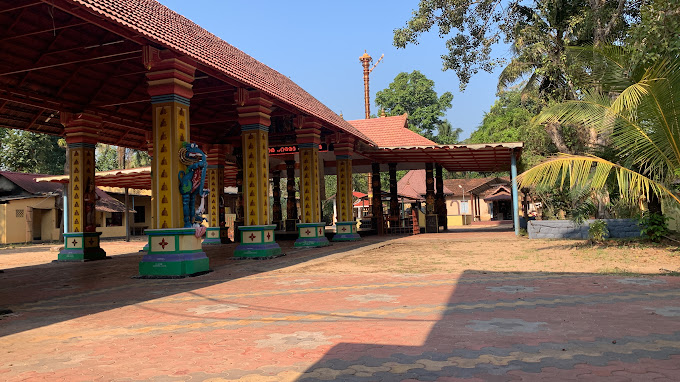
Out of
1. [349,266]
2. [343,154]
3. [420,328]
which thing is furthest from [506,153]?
[420,328]

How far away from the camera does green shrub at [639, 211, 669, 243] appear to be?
37.5 ft

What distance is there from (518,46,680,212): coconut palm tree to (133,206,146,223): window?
29.2m

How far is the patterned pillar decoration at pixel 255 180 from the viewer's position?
1145 cm

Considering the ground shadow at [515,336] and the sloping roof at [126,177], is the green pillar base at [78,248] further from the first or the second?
the ground shadow at [515,336]

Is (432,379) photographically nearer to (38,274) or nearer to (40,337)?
(40,337)

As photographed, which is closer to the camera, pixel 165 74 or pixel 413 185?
pixel 165 74

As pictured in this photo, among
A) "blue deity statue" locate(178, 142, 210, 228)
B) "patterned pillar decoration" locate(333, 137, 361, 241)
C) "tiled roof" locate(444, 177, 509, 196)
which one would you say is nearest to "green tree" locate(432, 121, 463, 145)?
"tiled roof" locate(444, 177, 509, 196)

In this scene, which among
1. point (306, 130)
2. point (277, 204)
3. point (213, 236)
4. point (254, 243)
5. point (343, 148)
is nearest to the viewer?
point (254, 243)

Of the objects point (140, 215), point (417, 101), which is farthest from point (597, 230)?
point (417, 101)

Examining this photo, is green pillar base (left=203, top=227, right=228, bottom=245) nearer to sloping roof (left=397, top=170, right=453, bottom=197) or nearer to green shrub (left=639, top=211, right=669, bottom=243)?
green shrub (left=639, top=211, right=669, bottom=243)

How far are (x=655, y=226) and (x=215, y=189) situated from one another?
46.7ft

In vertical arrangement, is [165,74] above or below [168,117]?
above

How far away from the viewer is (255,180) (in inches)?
452

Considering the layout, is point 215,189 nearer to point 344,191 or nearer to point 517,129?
point 344,191
